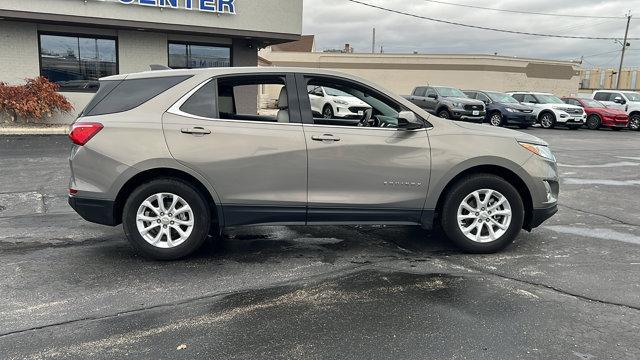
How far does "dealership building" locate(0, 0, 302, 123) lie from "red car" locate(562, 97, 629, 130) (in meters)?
15.4

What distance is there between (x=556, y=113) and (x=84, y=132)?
23474 millimetres

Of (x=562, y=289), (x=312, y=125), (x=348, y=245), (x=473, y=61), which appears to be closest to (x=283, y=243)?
(x=348, y=245)

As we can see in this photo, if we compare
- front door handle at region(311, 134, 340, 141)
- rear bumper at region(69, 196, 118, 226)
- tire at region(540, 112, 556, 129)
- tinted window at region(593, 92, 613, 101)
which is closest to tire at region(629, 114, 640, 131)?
tinted window at region(593, 92, 613, 101)

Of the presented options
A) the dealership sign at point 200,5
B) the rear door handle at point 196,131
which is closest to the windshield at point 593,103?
the dealership sign at point 200,5

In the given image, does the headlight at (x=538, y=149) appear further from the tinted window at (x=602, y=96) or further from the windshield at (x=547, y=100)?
the tinted window at (x=602, y=96)

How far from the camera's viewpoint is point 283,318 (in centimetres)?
373

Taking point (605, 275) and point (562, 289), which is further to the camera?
point (605, 275)

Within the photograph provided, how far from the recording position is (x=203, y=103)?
16.1 ft

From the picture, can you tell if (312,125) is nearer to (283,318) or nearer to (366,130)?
(366,130)

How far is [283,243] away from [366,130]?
5.13 ft

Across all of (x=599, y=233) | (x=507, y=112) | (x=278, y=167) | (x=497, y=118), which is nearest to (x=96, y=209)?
(x=278, y=167)

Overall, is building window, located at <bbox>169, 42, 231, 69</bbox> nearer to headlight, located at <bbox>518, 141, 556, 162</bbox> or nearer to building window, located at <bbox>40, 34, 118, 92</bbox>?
building window, located at <bbox>40, 34, 118, 92</bbox>

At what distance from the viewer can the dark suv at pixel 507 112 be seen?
74.5ft

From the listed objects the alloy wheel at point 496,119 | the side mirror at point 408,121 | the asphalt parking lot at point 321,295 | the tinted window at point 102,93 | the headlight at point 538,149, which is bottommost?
the asphalt parking lot at point 321,295
